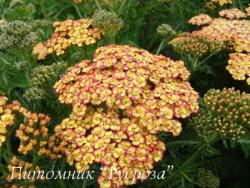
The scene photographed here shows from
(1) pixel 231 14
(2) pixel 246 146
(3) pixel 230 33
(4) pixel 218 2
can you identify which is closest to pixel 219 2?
(4) pixel 218 2

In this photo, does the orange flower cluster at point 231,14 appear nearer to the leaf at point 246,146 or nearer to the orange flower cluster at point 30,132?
the leaf at point 246,146

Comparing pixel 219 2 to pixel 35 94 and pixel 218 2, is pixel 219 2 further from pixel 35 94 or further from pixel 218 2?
pixel 35 94

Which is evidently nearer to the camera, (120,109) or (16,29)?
(120,109)

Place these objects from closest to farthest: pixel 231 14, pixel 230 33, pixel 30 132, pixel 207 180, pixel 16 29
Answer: pixel 30 132 → pixel 207 180 → pixel 16 29 → pixel 230 33 → pixel 231 14

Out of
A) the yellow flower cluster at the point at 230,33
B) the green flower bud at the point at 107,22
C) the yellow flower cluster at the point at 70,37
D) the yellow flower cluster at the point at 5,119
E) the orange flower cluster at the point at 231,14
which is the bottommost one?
the yellow flower cluster at the point at 5,119

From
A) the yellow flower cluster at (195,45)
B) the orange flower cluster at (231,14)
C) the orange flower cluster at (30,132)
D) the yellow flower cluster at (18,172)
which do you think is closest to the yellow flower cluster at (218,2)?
the orange flower cluster at (231,14)

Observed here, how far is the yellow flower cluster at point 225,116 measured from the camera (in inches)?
117

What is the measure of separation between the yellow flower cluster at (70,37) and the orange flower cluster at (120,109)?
0.42m

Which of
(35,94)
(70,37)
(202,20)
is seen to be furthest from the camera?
(202,20)

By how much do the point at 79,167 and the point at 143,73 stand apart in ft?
2.34

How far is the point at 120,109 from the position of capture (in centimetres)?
304

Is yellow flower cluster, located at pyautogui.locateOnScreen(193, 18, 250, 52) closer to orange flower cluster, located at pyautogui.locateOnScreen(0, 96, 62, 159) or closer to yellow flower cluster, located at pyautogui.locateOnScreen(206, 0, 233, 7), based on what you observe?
yellow flower cluster, located at pyautogui.locateOnScreen(206, 0, 233, 7)

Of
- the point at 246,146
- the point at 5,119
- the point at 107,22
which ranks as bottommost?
the point at 246,146

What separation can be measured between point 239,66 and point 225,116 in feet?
2.09
